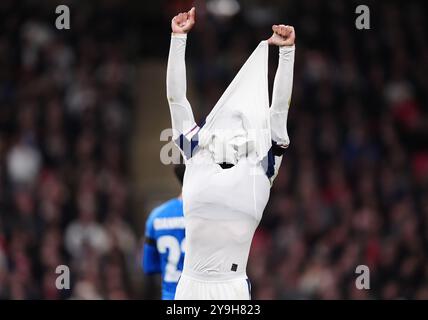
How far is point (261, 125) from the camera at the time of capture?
623cm

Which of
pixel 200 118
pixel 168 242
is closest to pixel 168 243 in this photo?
pixel 168 242

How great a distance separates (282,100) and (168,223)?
2.17m

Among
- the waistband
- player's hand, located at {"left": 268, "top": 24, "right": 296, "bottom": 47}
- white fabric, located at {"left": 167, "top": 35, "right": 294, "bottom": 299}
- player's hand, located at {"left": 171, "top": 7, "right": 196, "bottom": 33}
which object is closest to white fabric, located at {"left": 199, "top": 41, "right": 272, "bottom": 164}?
white fabric, located at {"left": 167, "top": 35, "right": 294, "bottom": 299}

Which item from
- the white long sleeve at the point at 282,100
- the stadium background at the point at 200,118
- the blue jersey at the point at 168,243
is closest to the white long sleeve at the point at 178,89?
the white long sleeve at the point at 282,100

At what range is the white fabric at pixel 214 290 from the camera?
20.4 feet

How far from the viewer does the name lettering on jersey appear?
8.17m

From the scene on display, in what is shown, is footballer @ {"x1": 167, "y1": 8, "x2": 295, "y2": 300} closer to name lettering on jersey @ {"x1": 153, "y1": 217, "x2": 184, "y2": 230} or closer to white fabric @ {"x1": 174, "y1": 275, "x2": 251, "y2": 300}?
white fabric @ {"x1": 174, "y1": 275, "x2": 251, "y2": 300}

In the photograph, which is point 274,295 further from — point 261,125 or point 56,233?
point 261,125

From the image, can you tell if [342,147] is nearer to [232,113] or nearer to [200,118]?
[200,118]

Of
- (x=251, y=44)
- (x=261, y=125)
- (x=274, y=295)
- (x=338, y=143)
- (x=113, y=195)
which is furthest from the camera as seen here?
(x=251, y=44)

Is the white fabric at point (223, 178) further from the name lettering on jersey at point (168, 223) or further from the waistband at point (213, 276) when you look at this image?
the name lettering on jersey at point (168, 223)

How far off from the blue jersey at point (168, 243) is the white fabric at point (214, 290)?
1803 mm
